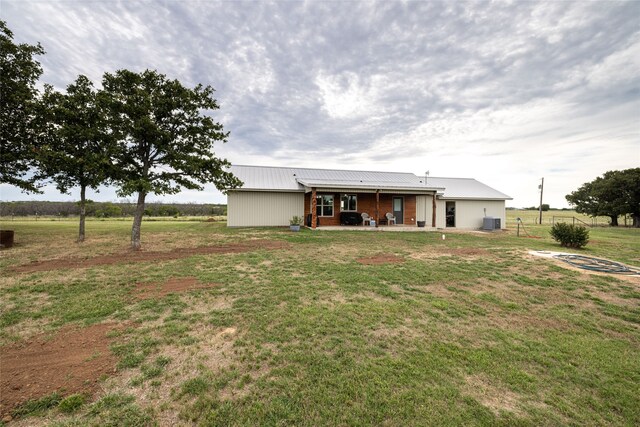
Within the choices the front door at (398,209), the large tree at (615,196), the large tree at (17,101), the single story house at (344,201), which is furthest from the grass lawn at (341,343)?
the large tree at (615,196)

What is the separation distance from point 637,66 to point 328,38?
14.4m

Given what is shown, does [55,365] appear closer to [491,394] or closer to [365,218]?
[491,394]

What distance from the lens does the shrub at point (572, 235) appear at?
1075 centimetres

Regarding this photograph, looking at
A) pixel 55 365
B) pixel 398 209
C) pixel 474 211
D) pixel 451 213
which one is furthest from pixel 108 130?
pixel 474 211

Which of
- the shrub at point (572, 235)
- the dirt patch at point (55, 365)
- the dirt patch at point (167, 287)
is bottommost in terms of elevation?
the dirt patch at point (55, 365)

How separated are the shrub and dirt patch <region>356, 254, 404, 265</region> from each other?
879 centimetres

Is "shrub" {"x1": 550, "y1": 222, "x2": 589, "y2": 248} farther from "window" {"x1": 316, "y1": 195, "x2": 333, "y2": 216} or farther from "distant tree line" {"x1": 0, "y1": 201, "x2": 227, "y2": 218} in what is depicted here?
"distant tree line" {"x1": 0, "y1": 201, "x2": 227, "y2": 218}

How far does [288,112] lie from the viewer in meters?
20.0

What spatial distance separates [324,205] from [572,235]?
43.0 ft

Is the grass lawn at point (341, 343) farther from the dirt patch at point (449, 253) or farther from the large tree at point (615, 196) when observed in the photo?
the large tree at point (615, 196)

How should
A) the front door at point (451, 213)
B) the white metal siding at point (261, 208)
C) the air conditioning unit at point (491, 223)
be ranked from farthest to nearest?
the front door at point (451, 213)
the air conditioning unit at point (491, 223)
the white metal siding at point (261, 208)

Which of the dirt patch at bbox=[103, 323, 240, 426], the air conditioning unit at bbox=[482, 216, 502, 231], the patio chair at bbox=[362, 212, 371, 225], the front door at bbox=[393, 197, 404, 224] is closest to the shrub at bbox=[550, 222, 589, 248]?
the air conditioning unit at bbox=[482, 216, 502, 231]

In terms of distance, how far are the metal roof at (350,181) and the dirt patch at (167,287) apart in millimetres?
10682

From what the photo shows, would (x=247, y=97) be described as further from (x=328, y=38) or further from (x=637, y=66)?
(x=637, y=66)
